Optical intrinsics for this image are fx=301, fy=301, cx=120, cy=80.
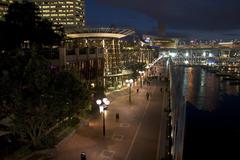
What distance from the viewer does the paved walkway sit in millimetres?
20938

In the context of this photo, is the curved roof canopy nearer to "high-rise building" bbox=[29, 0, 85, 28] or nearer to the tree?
the tree

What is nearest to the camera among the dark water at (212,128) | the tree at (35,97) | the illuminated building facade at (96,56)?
the tree at (35,97)

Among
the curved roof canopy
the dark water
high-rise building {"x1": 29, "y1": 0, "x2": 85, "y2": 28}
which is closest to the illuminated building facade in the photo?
the curved roof canopy

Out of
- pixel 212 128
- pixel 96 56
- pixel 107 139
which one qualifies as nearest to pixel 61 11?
pixel 96 56

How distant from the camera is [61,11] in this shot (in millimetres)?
178625

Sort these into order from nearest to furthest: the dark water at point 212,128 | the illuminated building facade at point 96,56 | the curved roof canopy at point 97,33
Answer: the dark water at point 212,128 → the illuminated building facade at point 96,56 → the curved roof canopy at point 97,33

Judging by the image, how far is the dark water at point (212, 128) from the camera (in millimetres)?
34375

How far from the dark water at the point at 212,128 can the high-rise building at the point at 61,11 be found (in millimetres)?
118027

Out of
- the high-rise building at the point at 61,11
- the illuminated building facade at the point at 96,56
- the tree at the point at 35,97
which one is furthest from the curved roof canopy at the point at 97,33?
the high-rise building at the point at 61,11

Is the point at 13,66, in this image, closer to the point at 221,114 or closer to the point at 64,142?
the point at 64,142

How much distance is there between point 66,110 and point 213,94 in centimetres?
6639

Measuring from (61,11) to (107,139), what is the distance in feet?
539

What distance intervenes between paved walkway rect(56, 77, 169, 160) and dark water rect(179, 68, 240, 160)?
8145 millimetres

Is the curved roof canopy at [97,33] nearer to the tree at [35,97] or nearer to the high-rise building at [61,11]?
the tree at [35,97]
